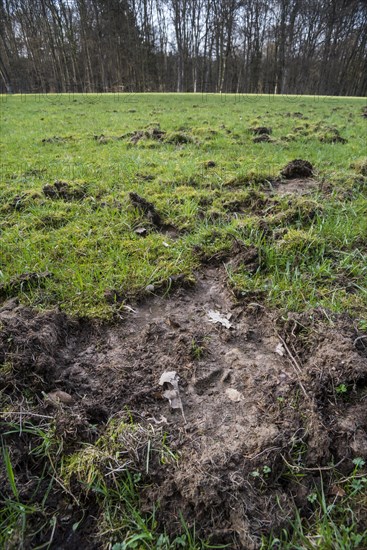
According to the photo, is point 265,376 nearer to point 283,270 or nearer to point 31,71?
point 283,270

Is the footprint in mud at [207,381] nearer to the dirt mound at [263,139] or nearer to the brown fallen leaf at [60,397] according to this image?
the brown fallen leaf at [60,397]

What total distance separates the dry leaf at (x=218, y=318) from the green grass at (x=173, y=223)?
296mm

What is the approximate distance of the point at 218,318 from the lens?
78.4 inches

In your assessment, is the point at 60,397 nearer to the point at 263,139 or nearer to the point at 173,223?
the point at 173,223

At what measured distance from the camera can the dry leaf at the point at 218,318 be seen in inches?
76.6

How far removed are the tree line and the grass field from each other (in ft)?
111

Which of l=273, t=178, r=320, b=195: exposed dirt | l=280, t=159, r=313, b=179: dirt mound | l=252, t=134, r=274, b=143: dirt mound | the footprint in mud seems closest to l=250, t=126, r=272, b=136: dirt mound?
l=252, t=134, r=274, b=143: dirt mound

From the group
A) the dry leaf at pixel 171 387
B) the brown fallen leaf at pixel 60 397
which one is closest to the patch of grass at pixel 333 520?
the dry leaf at pixel 171 387

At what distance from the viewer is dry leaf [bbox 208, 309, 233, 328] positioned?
1946 mm

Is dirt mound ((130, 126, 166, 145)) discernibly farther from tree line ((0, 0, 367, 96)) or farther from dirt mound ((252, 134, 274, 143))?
tree line ((0, 0, 367, 96))

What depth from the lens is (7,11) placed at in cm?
2931

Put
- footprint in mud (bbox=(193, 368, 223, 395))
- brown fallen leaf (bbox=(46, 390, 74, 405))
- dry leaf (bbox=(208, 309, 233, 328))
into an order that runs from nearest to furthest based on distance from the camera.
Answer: brown fallen leaf (bbox=(46, 390, 74, 405))
footprint in mud (bbox=(193, 368, 223, 395))
dry leaf (bbox=(208, 309, 233, 328))

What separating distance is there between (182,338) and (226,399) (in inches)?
16.9

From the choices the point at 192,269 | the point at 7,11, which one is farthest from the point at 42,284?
the point at 7,11
